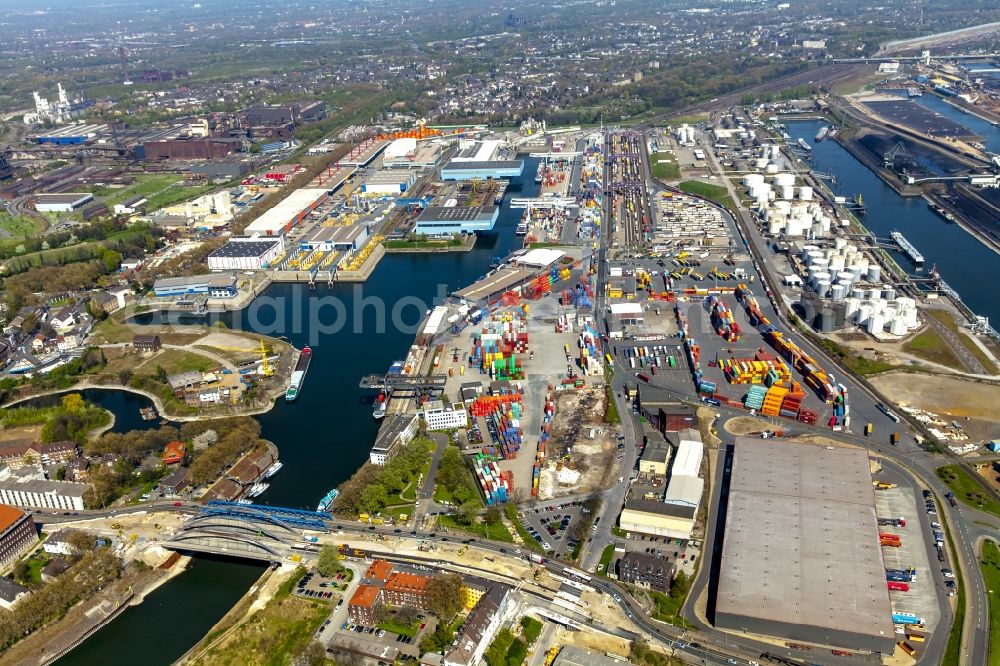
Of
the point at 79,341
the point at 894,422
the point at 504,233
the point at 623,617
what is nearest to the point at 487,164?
the point at 504,233

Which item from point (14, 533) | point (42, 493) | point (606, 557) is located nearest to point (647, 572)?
point (606, 557)

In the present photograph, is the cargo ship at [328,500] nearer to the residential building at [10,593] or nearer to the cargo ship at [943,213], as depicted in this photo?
the residential building at [10,593]

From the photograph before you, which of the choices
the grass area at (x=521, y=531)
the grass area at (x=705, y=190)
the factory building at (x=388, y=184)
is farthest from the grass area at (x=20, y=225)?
the grass area at (x=705, y=190)

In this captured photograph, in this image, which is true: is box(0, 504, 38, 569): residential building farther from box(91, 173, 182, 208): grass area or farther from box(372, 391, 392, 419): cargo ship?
box(91, 173, 182, 208): grass area

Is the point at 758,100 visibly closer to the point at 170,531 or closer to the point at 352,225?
the point at 352,225

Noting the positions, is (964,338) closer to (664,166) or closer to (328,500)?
(328,500)

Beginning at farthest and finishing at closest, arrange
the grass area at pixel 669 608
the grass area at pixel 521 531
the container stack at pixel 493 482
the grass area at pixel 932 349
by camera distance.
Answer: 1. the grass area at pixel 932 349
2. the container stack at pixel 493 482
3. the grass area at pixel 521 531
4. the grass area at pixel 669 608
